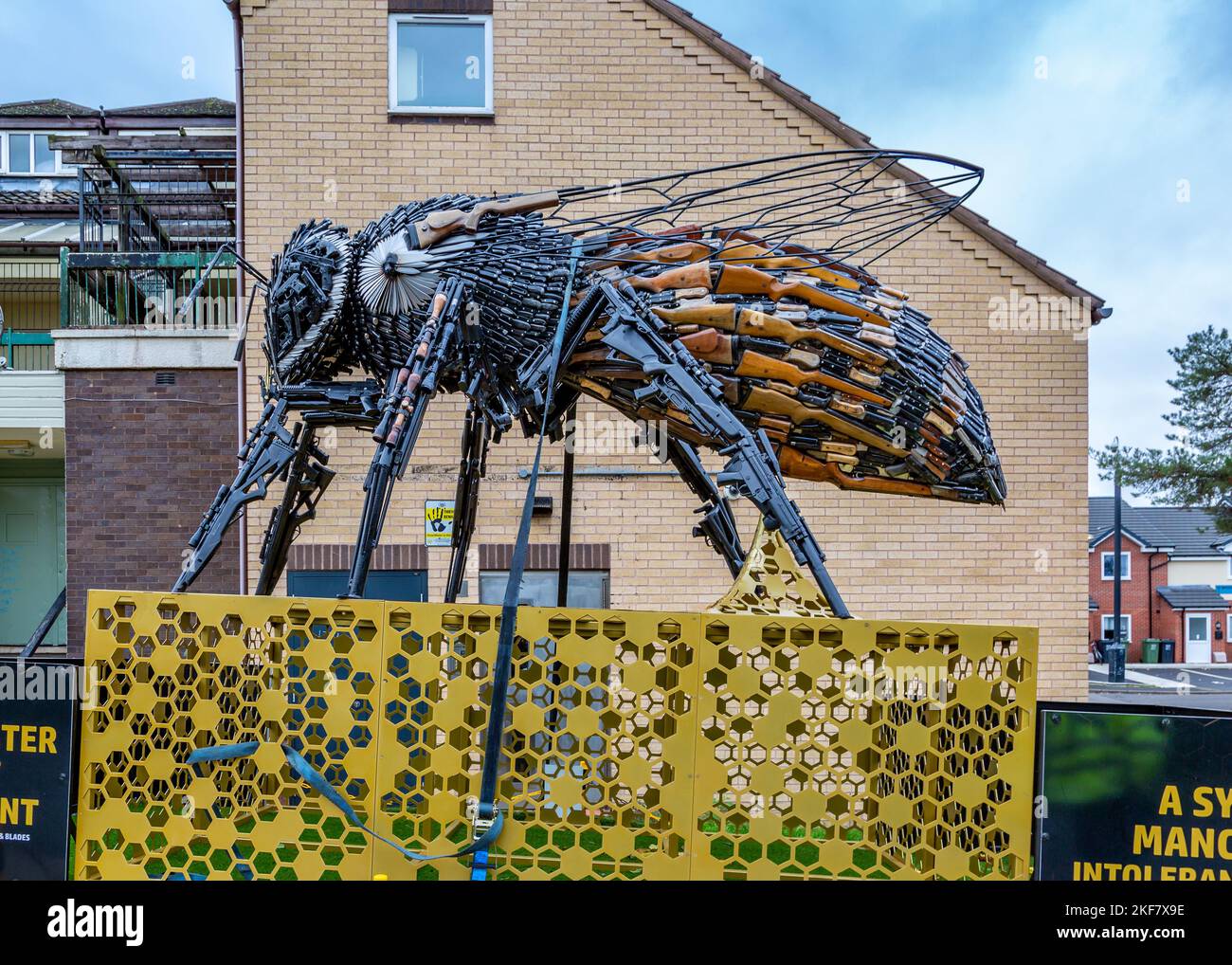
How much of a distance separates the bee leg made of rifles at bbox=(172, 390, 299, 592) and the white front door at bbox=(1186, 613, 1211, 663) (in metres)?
39.2

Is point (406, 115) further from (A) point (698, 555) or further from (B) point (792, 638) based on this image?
(B) point (792, 638)

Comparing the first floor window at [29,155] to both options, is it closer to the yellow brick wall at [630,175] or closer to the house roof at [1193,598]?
the yellow brick wall at [630,175]

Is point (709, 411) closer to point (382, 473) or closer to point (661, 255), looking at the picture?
point (661, 255)

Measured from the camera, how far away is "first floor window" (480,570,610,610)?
873 cm

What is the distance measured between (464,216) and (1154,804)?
470 centimetres

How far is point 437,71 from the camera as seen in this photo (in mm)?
8914

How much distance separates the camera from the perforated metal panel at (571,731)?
13.0 ft

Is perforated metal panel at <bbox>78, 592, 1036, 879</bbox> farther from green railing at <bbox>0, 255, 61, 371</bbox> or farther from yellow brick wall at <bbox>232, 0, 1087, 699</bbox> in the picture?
green railing at <bbox>0, 255, 61, 371</bbox>

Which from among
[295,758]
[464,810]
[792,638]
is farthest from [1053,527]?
[295,758]

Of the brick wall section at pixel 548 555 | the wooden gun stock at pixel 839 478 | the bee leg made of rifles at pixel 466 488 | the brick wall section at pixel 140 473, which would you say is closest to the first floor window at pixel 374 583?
the brick wall section at pixel 548 555

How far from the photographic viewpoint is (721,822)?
405 cm

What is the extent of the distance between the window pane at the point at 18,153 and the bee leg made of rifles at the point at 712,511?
16550 mm

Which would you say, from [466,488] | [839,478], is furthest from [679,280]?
[466,488]

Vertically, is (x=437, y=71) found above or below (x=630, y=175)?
above
